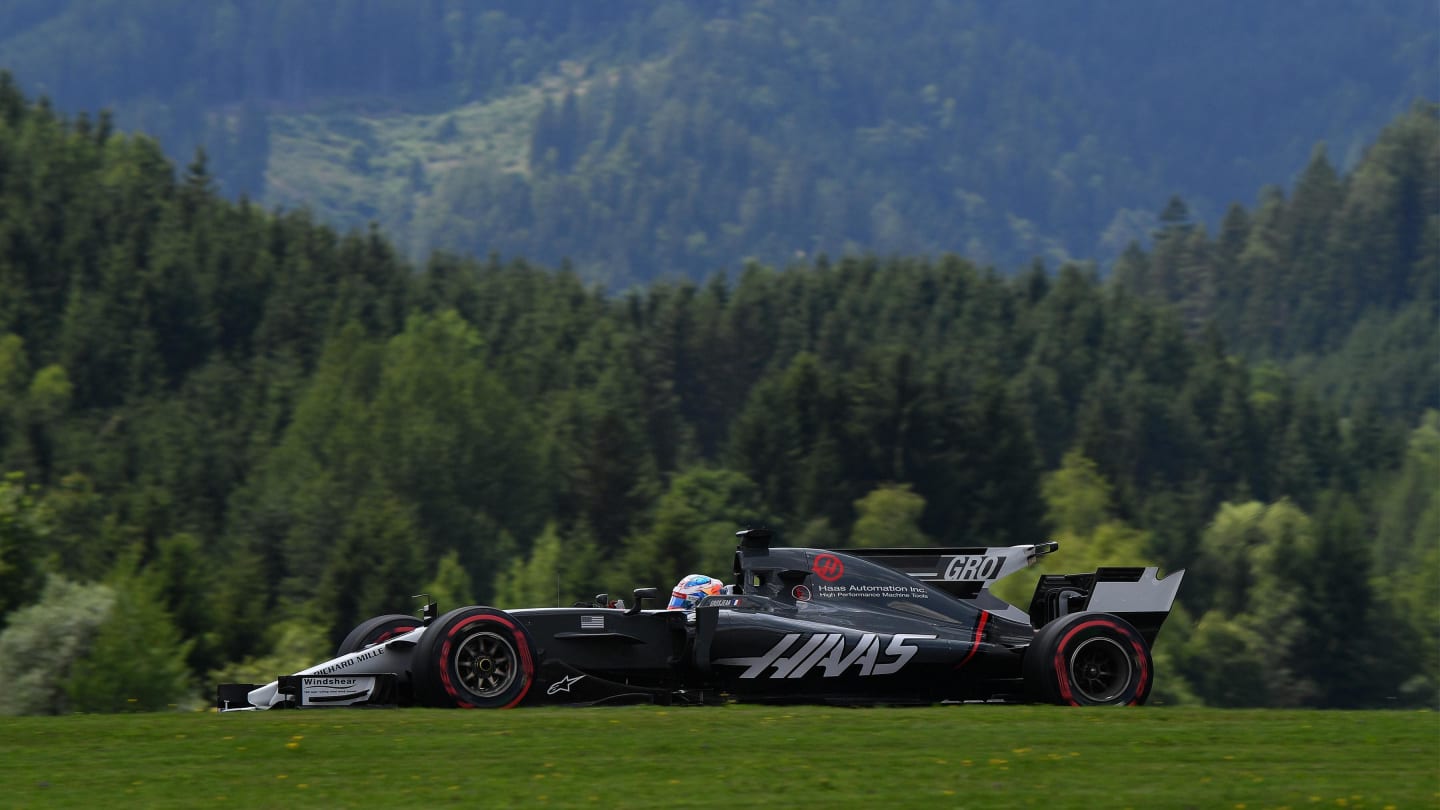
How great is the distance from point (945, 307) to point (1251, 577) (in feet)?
206

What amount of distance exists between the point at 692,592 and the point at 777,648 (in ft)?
4.79

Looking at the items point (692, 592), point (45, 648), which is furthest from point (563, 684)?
point (45, 648)

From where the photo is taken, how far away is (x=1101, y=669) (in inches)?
778

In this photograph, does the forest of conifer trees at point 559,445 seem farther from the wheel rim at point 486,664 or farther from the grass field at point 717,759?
the grass field at point 717,759

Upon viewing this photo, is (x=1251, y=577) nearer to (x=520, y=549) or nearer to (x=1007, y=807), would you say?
(x=520, y=549)

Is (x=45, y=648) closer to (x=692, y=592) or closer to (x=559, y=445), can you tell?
(x=692, y=592)

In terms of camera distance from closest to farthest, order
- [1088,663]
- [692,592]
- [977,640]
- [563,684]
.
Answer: [563,684] < [1088,663] < [977,640] < [692,592]

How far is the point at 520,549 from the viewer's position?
121m

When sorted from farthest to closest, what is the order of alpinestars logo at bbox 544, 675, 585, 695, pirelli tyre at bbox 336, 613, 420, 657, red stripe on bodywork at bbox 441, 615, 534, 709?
pirelli tyre at bbox 336, 613, 420, 657 < alpinestars logo at bbox 544, 675, 585, 695 < red stripe on bodywork at bbox 441, 615, 534, 709

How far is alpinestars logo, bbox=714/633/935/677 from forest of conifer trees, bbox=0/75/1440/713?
110 ft

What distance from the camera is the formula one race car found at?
730 inches

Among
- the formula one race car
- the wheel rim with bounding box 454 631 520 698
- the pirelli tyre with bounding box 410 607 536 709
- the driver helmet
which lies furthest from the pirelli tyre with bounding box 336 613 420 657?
the driver helmet

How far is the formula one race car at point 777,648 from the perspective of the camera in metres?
18.5

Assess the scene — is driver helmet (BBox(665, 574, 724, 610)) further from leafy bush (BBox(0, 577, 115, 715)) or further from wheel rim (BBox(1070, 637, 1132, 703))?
leafy bush (BBox(0, 577, 115, 715))
